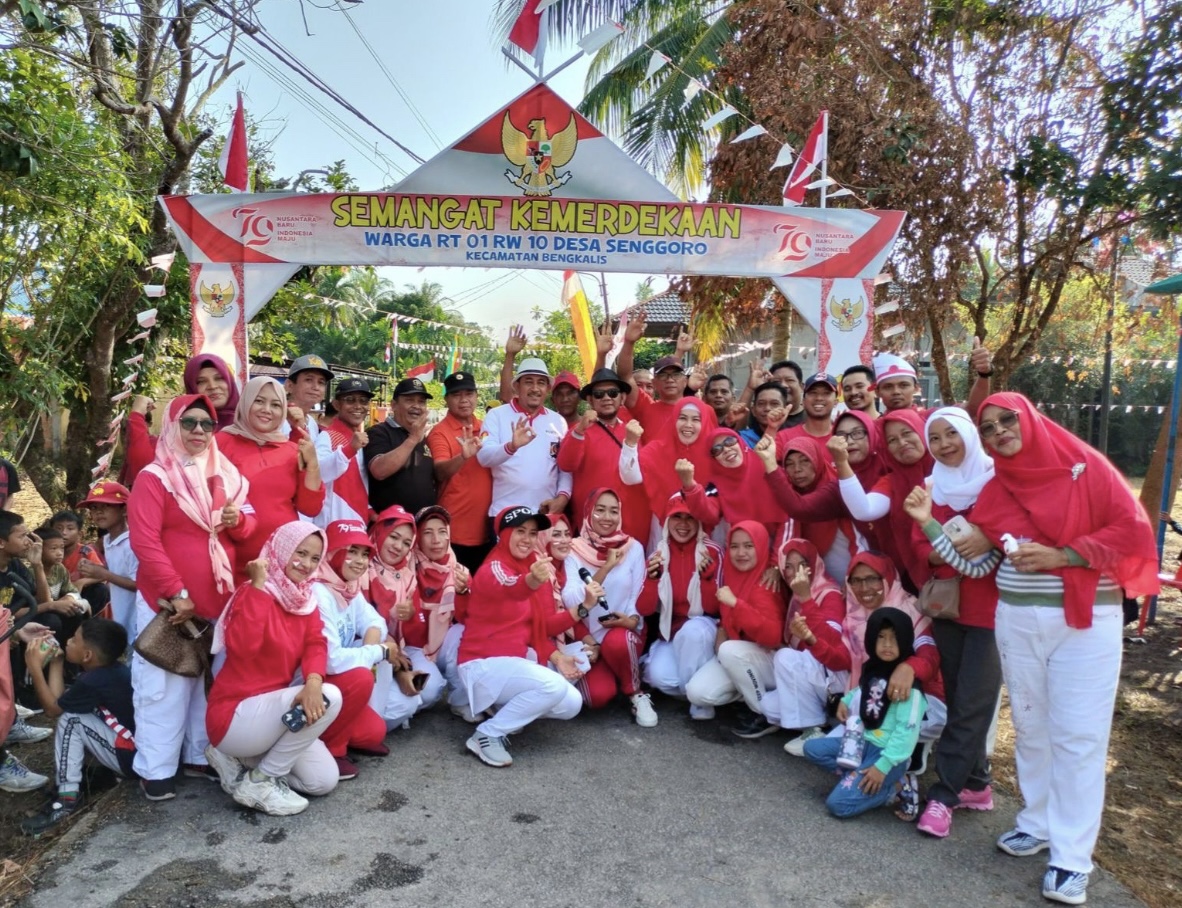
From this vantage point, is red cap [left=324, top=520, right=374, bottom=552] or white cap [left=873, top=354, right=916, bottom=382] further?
white cap [left=873, top=354, right=916, bottom=382]

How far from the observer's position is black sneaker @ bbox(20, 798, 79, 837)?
148 inches

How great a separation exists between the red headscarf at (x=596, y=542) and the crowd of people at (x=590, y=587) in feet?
0.09

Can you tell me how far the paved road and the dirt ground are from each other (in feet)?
0.57

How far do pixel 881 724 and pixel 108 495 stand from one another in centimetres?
398

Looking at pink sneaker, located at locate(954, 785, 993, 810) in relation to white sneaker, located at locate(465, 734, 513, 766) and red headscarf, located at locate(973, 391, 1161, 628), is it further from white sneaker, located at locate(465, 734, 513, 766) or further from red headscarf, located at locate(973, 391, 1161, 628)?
white sneaker, located at locate(465, 734, 513, 766)

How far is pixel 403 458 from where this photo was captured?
5102 millimetres

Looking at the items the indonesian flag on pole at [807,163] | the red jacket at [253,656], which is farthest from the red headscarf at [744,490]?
the red jacket at [253,656]

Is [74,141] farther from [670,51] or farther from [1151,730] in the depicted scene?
[670,51]

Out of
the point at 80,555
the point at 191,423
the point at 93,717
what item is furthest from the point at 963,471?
the point at 80,555

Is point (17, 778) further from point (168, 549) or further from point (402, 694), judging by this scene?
point (402, 694)

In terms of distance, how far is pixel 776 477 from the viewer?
14.8 ft

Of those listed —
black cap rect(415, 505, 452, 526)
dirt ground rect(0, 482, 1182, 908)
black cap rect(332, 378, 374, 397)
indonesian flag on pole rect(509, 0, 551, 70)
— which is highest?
indonesian flag on pole rect(509, 0, 551, 70)

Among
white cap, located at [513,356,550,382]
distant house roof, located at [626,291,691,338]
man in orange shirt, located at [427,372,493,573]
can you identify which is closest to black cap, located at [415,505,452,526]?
man in orange shirt, located at [427,372,493,573]

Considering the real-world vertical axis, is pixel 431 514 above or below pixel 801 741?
above
